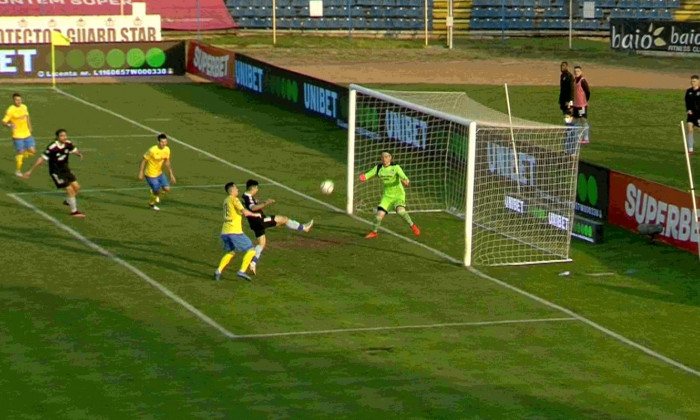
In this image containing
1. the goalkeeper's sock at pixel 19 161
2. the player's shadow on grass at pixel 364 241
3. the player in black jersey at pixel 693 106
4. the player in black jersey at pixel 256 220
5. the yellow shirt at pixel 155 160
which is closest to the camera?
the player in black jersey at pixel 256 220

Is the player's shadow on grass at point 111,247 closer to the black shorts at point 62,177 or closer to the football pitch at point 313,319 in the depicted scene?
the football pitch at point 313,319

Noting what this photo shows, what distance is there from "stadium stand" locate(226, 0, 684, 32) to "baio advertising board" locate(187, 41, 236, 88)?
14667mm

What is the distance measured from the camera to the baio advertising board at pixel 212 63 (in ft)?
168

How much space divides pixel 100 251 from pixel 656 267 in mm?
10250

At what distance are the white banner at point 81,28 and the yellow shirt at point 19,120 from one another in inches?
895

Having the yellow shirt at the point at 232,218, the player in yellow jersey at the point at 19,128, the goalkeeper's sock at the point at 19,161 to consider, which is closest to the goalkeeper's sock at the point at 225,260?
the yellow shirt at the point at 232,218

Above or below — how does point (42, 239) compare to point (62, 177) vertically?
below

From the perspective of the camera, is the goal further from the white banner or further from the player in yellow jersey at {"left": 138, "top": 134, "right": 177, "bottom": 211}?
the white banner

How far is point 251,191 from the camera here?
79.3 ft

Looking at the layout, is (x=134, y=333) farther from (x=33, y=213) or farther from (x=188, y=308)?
(x=33, y=213)

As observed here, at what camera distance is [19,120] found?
112 ft

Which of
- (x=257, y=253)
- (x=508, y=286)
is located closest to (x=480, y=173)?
(x=508, y=286)

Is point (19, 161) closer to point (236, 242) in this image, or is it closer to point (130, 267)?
point (130, 267)

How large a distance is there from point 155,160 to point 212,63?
23026mm
